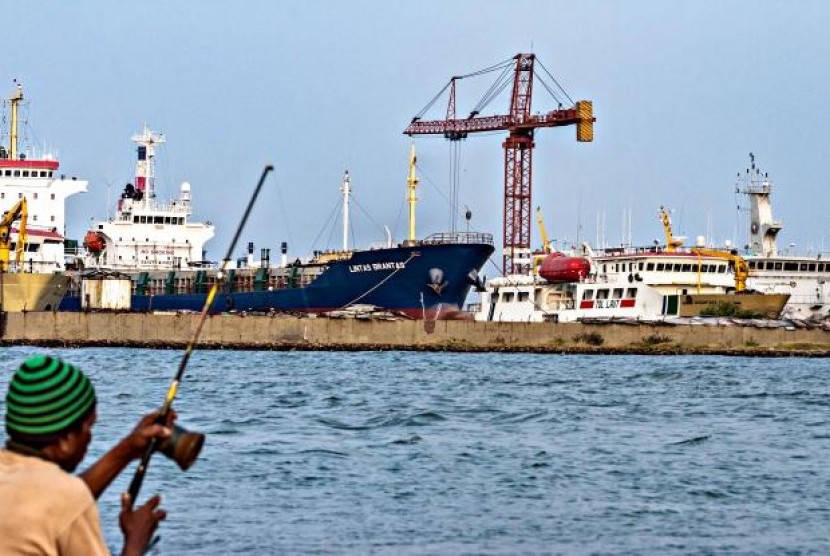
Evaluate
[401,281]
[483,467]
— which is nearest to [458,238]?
[401,281]

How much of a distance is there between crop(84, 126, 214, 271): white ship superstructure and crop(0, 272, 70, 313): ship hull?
14654 mm

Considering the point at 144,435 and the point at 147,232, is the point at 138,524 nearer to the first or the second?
the point at 144,435

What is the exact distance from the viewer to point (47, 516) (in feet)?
18.3

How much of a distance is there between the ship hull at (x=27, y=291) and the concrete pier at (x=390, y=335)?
9.36m

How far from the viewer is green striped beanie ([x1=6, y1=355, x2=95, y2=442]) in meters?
5.92

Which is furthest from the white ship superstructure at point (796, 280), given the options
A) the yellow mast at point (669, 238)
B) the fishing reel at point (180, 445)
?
the fishing reel at point (180, 445)

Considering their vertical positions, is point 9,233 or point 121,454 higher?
point 9,233

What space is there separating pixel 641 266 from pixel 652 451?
57738 millimetres

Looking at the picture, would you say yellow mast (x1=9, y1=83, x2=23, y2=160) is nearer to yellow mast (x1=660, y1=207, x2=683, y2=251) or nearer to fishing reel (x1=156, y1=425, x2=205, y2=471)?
yellow mast (x1=660, y1=207, x2=683, y2=251)

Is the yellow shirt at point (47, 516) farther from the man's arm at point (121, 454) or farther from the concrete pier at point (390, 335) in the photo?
the concrete pier at point (390, 335)

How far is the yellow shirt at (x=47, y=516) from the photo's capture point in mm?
5570

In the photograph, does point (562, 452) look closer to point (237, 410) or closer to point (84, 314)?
point (237, 410)

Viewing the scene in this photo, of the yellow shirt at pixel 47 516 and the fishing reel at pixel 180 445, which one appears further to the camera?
the fishing reel at pixel 180 445

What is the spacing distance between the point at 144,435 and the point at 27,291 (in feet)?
255
